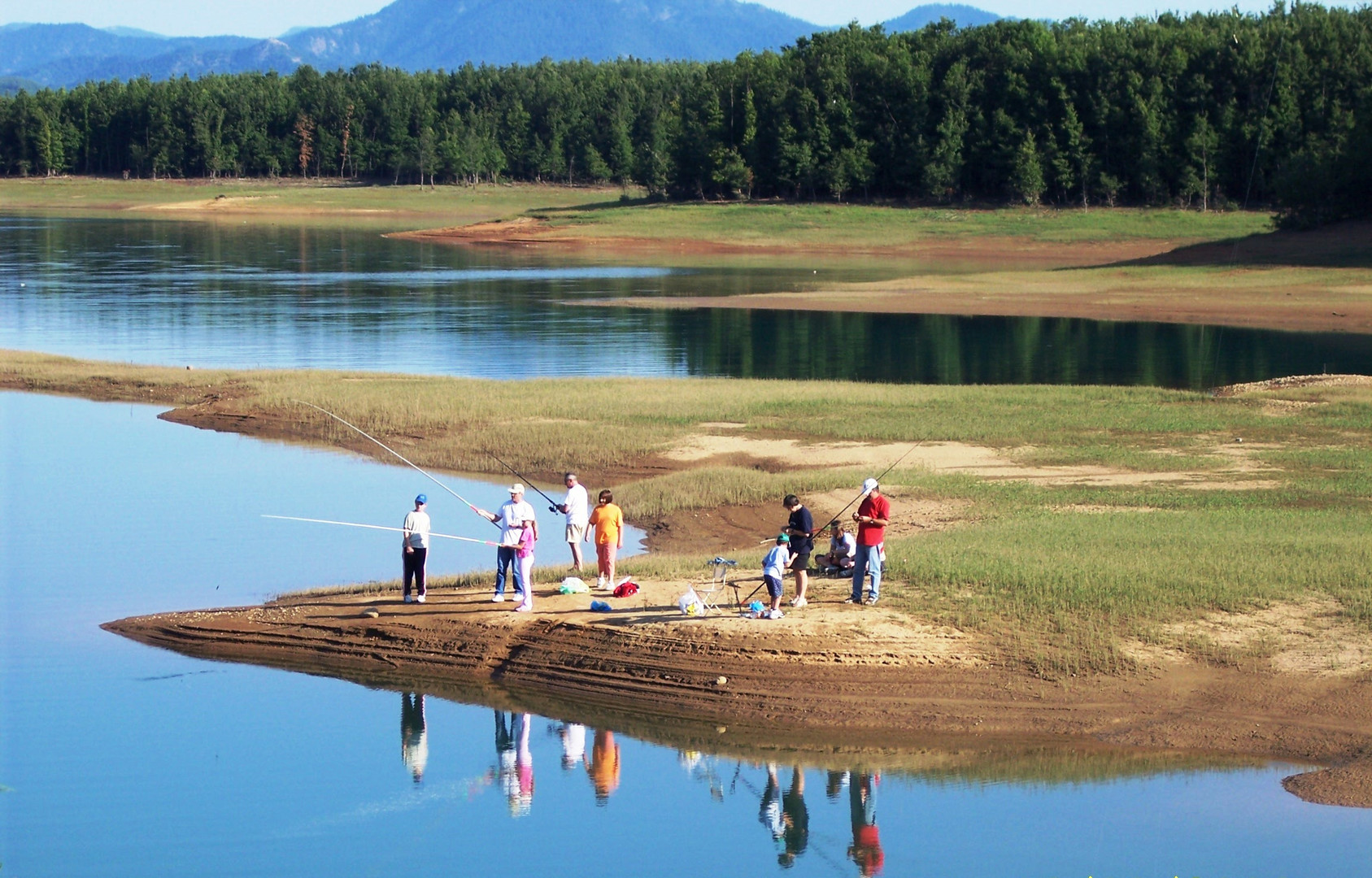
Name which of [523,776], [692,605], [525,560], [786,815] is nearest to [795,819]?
[786,815]

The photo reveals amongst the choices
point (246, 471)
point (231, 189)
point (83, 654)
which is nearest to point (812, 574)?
point (83, 654)

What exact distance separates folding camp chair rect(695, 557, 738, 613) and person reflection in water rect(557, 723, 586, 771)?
2459 millimetres

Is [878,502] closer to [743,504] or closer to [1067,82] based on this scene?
[743,504]

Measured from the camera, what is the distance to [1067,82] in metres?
108

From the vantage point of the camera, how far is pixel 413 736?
17719mm

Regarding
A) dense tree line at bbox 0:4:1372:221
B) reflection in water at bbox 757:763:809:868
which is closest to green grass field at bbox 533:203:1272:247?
dense tree line at bbox 0:4:1372:221

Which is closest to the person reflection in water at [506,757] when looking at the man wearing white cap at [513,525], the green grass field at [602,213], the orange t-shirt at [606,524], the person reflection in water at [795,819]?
the man wearing white cap at [513,525]

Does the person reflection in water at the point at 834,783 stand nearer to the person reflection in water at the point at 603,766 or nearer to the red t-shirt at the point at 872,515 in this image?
the person reflection in water at the point at 603,766

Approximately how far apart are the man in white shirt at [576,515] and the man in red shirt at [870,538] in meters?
3.82

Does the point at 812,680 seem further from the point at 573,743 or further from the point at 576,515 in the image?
the point at 576,515

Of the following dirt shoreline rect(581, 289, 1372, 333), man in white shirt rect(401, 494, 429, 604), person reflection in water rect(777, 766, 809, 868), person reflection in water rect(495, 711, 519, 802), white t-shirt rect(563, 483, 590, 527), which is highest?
dirt shoreline rect(581, 289, 1372, 333)

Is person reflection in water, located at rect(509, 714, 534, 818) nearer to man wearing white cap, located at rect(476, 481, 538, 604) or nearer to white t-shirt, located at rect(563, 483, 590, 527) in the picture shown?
man wearing white cap, located at rect(476, 481, 538, 604)

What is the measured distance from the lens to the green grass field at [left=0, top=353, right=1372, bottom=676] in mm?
19312

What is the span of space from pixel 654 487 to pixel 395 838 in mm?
14538
